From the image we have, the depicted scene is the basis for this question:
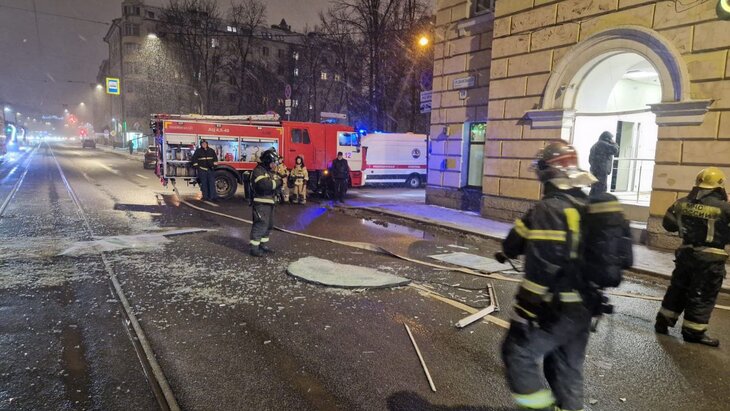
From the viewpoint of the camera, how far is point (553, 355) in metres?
2.68

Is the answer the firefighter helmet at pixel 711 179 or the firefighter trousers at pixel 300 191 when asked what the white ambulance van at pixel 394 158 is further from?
the firefighter helmet at pixel 711 179

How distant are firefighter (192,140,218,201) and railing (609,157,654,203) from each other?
39.5 ft

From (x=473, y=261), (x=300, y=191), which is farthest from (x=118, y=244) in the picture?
(x=300, y=191)

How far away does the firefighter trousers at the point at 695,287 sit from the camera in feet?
14.4

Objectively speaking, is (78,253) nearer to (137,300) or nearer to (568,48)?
(137,300)

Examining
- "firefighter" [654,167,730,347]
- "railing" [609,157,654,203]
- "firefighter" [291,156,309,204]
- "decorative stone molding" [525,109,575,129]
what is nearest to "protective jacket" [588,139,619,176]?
"decorative stone molding" [525,109,575,129]

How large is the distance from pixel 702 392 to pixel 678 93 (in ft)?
22.5

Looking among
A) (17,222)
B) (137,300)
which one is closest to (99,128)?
(17,222)

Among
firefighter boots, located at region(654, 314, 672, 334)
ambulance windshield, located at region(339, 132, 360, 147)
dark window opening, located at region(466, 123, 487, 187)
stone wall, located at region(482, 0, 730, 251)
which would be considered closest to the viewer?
firefighter boots, located at region(654, 314, 672, 334)

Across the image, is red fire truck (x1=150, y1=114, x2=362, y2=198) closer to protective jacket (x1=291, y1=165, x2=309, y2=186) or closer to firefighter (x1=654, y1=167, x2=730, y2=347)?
protective jacket (x1=291, y1=165, x2=309, y2=186)

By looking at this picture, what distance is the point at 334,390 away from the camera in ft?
11.2

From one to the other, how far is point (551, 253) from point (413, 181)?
Answer: 2112 cm

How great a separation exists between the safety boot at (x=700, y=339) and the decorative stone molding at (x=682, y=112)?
5388 millimetres

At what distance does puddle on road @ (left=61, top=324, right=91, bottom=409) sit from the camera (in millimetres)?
3244
